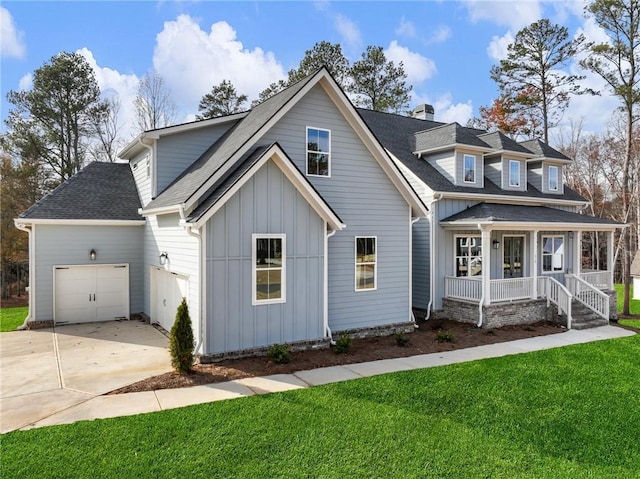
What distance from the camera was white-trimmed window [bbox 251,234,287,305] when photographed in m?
9.48

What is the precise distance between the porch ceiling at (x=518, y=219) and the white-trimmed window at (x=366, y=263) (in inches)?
159

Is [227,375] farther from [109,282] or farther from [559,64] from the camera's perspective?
[559,64]

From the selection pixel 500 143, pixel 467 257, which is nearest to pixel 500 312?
pixel 467 257

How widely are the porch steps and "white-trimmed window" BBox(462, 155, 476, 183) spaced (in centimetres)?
610

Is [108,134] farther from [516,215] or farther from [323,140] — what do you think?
[516,215]

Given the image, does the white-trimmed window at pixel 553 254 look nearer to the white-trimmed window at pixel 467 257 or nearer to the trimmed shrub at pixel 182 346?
the white-trimmed window at pixel 467 257

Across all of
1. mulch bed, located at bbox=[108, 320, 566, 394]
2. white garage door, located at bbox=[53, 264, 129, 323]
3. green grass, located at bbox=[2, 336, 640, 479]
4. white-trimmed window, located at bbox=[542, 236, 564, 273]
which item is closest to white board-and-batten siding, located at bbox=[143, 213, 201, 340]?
white garage door, located at bbox=[53, 264, 129, 323]

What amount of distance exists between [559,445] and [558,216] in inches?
516

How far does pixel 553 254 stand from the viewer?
17953mm

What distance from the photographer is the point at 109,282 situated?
13961mm

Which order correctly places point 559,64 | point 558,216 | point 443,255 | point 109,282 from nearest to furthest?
point 109,282
point 443,255
point 558,216
point 559,64

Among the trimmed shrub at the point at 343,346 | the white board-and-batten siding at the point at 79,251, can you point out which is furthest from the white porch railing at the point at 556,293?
the white board-and-batten siding at the point at 79,251

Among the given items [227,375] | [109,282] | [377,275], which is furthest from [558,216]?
[109,282]

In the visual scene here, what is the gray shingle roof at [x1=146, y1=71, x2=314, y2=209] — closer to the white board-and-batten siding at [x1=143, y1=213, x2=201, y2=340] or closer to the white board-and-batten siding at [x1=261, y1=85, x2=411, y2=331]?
the white board-and-batten siding at [x1=261, y1=85, x2=411, y2=331]
